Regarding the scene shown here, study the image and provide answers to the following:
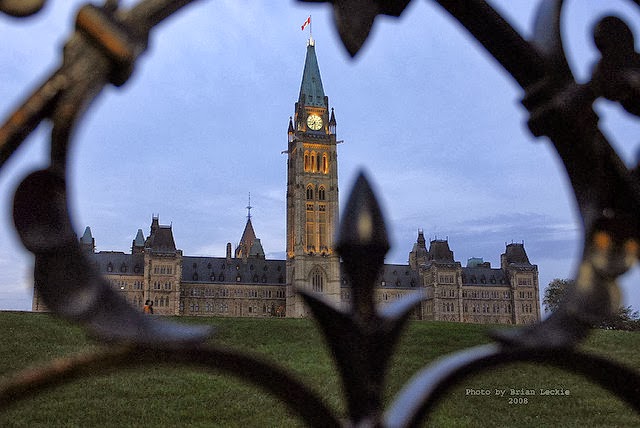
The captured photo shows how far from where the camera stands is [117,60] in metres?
0.97

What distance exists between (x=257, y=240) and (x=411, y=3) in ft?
288

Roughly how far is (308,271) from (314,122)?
1856 cm

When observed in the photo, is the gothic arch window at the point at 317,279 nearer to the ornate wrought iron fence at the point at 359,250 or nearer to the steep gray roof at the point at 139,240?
the steep gray roof at the point at 139,240

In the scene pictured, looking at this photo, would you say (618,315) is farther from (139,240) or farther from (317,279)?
(139,240)

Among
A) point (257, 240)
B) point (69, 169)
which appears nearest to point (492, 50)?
point (69, 169)

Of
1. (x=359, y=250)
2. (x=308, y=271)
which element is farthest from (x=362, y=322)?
(x=308, y=271)

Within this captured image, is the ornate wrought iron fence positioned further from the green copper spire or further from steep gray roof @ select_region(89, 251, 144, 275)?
the green copper spire

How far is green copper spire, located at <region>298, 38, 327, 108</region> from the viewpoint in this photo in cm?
7525

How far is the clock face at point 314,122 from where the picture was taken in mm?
74375

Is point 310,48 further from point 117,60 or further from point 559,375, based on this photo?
point 117,60

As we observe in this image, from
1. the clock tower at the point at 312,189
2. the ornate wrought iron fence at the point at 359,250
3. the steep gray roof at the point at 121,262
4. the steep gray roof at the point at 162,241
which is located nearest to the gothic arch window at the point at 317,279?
the clock tower at the point at 312,189

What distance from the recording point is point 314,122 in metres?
74.6

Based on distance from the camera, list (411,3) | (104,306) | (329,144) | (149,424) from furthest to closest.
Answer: (329,144) < (149,424) < (411,3) < (104,306)

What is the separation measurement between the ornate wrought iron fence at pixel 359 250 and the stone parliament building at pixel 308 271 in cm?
6804
